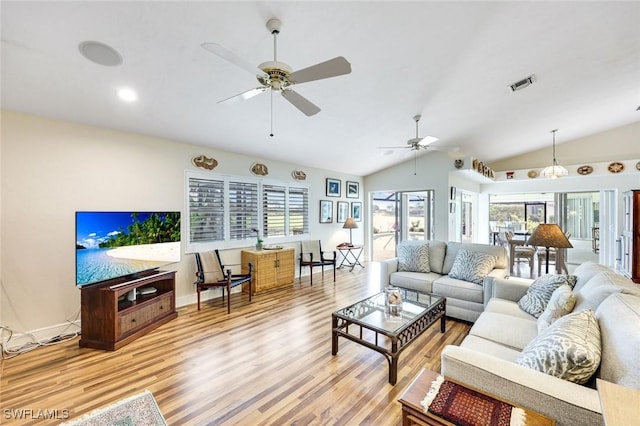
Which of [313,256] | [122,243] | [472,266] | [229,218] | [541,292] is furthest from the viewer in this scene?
[313,256]

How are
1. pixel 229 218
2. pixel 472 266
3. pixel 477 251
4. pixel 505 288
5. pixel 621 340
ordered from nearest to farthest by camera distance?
pixel 621 340 < pixel 505 288 < pixel 472 266 < pixel 477 251 < pixel 229 218

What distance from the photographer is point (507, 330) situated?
212 centimetres

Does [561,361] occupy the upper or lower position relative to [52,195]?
lower

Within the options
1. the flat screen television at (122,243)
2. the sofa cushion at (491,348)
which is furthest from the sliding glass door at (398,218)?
the flat screen television at (122,243)

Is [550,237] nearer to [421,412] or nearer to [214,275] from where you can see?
[421,412]

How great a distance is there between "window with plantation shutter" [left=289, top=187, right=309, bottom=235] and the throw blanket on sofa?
440cm

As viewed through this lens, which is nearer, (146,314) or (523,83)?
(146,314)

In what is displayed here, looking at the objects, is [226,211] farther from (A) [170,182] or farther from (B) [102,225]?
(B) [102,225]

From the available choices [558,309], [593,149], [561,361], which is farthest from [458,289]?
[593,149]

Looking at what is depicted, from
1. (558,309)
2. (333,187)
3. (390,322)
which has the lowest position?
(390,322)

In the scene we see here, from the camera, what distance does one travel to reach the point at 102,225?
9.50 feet

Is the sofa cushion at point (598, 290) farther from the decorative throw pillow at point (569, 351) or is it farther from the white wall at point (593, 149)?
the white wall at point (593, 149)

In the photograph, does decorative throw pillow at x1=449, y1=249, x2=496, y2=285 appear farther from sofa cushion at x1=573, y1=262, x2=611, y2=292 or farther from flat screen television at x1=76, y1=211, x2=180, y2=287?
flat screen television at x1=76, y1=211, x2=180, y2=287

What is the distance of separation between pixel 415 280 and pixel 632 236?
15.5 ft
